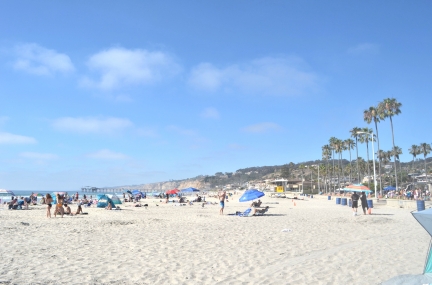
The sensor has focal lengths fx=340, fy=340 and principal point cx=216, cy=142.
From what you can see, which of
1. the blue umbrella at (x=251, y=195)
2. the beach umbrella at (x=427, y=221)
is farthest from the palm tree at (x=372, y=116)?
the beach umbrella at (x=427, y=221)

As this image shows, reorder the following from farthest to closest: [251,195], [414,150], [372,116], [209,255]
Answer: [414,150] < [372,116] < [251,195] < [209,255]

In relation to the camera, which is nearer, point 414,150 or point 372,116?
point 372,116

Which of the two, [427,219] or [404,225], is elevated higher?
[427,219]

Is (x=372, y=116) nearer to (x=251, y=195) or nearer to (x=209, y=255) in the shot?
(x=251, y=195)

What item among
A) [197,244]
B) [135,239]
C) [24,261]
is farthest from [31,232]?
[197,244]

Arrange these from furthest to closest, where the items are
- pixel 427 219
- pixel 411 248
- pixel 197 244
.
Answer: pixel 197 244
pixel 411 248
pixel 427 219

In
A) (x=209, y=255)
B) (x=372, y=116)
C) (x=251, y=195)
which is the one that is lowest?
(x=209, y=255)

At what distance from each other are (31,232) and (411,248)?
12.8 metres

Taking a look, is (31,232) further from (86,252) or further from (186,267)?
(186,267)

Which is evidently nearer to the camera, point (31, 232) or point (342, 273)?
point (342, 273)

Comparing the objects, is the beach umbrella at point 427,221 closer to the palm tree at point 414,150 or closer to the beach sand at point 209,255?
Result: the beach sand at point 209,255

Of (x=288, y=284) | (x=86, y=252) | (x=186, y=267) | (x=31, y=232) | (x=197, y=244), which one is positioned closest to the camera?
(x=288, y=284)

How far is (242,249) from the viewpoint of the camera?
9719 millimetres

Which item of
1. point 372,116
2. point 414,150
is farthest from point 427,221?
point 414,150
